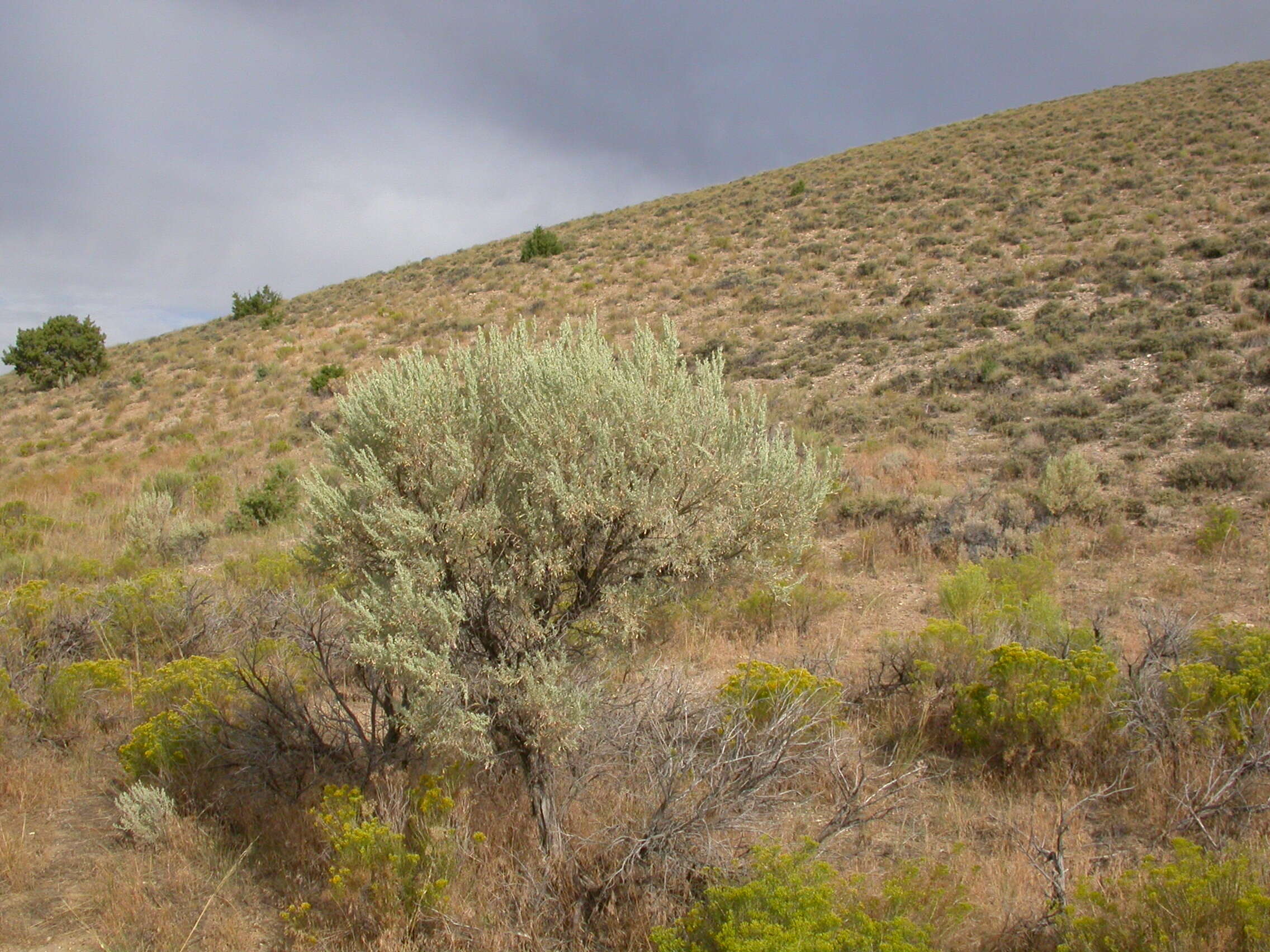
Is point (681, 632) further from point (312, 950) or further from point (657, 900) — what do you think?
point (312, 950)

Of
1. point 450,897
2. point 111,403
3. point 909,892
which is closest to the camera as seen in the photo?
point 909,892

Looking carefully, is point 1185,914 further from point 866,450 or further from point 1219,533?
point 866,450

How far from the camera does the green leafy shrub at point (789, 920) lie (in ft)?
8.07

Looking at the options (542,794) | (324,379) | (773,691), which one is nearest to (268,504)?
(324,379)

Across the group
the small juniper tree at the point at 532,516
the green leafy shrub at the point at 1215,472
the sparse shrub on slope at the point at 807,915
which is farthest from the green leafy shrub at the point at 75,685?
the green leafy shrub at the point at 1215,472

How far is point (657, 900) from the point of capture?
321 centimetres

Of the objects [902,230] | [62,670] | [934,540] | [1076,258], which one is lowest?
[934,540]

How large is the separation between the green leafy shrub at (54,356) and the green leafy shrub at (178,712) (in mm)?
24062

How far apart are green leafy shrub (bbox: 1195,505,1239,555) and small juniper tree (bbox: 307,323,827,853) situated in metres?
5.80

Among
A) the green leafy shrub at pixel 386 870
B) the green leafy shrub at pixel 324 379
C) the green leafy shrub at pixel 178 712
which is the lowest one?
the green leafy shrub at pixel 386 870

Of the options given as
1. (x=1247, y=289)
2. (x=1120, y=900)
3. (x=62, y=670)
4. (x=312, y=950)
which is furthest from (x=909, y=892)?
(x=1247, y=289)

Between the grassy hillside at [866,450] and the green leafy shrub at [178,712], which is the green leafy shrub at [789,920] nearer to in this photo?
the grassy hillside at [866,450]

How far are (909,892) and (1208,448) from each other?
9308 millimetres

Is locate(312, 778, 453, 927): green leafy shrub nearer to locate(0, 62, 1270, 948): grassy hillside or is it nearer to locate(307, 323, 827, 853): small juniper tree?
locate(0, 62, 1270, 948): grassy hillside
